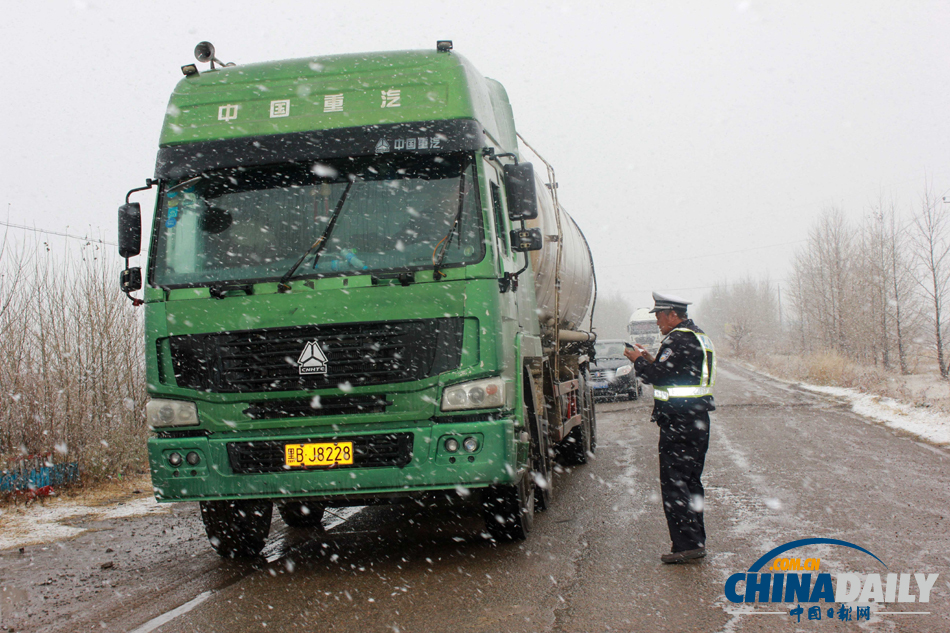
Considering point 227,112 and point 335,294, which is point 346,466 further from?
point 227,112

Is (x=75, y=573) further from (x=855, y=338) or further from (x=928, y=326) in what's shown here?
(x=855, y=338)

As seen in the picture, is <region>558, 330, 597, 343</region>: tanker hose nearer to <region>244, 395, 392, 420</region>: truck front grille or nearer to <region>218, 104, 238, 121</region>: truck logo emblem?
<region>244, 395, 392, 420</region>: truck front grille

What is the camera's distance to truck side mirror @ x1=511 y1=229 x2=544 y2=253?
18.6ft

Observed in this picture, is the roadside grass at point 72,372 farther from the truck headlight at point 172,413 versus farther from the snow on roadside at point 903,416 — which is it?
the snow on roadside at point 903,416

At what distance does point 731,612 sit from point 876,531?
2.29 metres

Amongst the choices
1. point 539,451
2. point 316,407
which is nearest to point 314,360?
point 316,407

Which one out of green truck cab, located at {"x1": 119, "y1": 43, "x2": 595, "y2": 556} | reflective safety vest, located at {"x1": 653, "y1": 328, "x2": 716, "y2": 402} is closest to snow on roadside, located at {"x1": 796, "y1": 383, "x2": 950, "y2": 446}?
reflective safety vest, located at {"x1": 653, "y1": 328, "x2": 716, "y2": 402}

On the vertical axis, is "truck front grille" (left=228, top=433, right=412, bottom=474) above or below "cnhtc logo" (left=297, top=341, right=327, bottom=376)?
below

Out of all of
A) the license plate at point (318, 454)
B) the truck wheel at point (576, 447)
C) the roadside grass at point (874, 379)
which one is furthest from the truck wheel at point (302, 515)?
the roadside grass at point (874, 379)

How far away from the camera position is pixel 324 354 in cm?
507

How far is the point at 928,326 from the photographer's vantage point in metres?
32.8

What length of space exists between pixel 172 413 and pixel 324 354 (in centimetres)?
112

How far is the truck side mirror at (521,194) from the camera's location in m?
5.52

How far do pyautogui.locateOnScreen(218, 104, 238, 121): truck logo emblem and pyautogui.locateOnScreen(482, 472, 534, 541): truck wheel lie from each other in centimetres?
319
